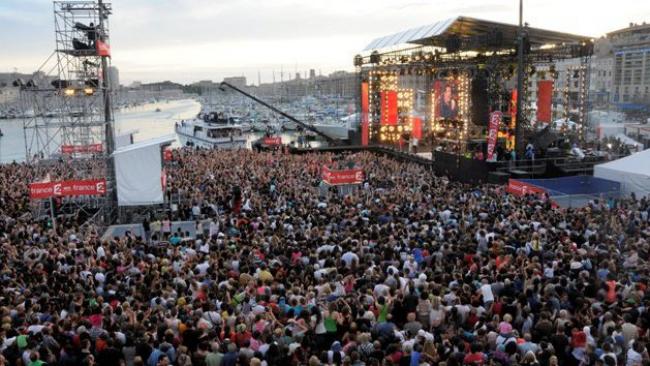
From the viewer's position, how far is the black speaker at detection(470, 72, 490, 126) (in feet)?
93.6

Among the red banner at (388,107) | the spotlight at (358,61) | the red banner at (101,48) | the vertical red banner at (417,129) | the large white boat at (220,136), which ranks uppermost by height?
the spotlight at (358,61)

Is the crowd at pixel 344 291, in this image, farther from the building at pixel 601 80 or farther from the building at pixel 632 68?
the building at pixel 601 80

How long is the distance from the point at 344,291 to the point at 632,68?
268ft

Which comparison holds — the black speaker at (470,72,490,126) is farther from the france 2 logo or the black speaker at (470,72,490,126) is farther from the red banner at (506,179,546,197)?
the france 2 logo

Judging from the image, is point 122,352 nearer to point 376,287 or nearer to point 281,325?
point 281,325

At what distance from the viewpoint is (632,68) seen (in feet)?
247

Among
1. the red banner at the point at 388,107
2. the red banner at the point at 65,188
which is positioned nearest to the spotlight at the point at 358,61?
the red banner at the point at 388,107

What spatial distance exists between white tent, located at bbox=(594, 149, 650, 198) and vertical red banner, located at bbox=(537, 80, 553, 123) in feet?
35.3

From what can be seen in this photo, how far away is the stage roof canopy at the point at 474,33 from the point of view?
27125mm

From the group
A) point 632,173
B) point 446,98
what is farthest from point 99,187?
point 446,98

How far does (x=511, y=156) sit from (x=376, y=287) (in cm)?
1594

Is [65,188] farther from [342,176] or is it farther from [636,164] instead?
[636,164]

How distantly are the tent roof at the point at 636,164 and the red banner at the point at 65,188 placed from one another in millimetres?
15730

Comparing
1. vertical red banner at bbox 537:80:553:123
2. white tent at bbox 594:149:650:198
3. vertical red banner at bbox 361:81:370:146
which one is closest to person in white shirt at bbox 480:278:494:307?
white tent at bbox 594:149:650:198
